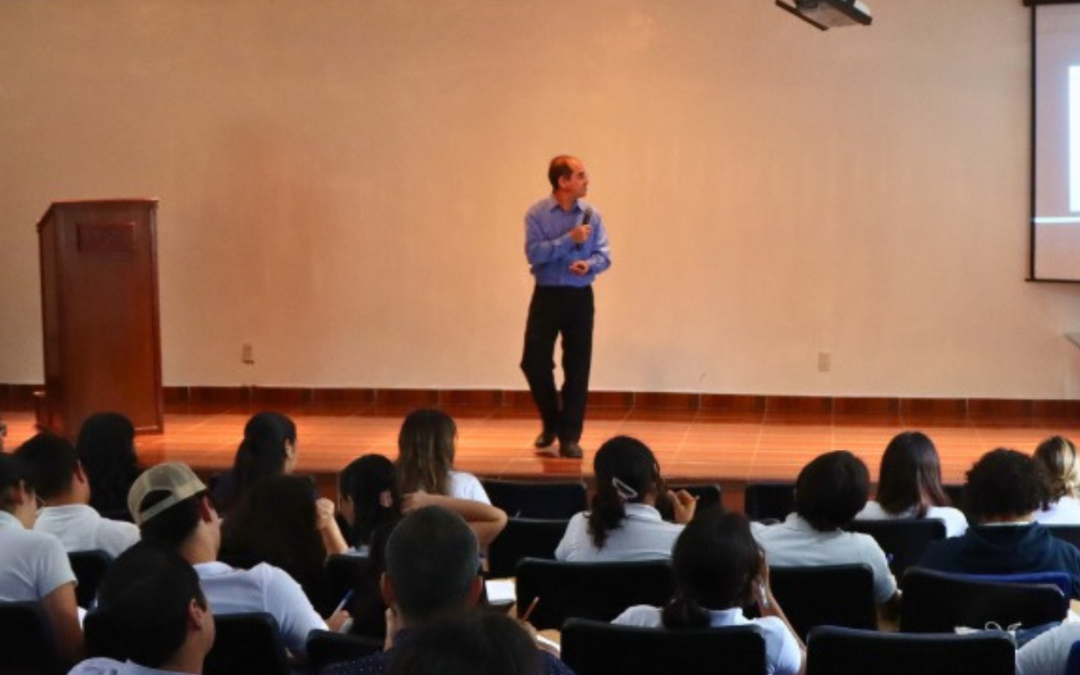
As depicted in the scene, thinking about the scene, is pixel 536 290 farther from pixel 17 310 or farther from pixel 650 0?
pixel 17 310

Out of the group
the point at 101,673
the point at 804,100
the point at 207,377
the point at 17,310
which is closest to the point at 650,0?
the point at 804,100

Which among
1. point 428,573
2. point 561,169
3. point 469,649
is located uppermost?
point 561,169

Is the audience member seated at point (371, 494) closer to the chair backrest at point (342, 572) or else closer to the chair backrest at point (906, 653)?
the chair backrest at point (342, 572)

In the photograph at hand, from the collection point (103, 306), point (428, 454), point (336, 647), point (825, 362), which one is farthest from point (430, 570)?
point (825, 362)

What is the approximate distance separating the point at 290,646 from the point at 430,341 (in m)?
7.41

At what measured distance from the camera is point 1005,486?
4.62 meters

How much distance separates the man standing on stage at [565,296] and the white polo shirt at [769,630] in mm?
5258

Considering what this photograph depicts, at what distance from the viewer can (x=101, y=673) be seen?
2967 millimetres

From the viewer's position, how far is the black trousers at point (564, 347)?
9.05 m

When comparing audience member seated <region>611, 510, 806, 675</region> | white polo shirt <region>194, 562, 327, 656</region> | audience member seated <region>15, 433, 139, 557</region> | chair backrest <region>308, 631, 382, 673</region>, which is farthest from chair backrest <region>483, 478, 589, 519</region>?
chair backrest <region>308, 631, 382, 673</region>

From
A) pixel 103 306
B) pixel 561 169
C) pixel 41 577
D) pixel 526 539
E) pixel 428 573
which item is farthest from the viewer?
pixel 103 306

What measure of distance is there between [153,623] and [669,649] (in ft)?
3.59

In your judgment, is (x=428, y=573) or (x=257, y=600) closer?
(x=428, y=573)

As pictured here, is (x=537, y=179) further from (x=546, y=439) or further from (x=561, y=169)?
(x=546, y=439)
